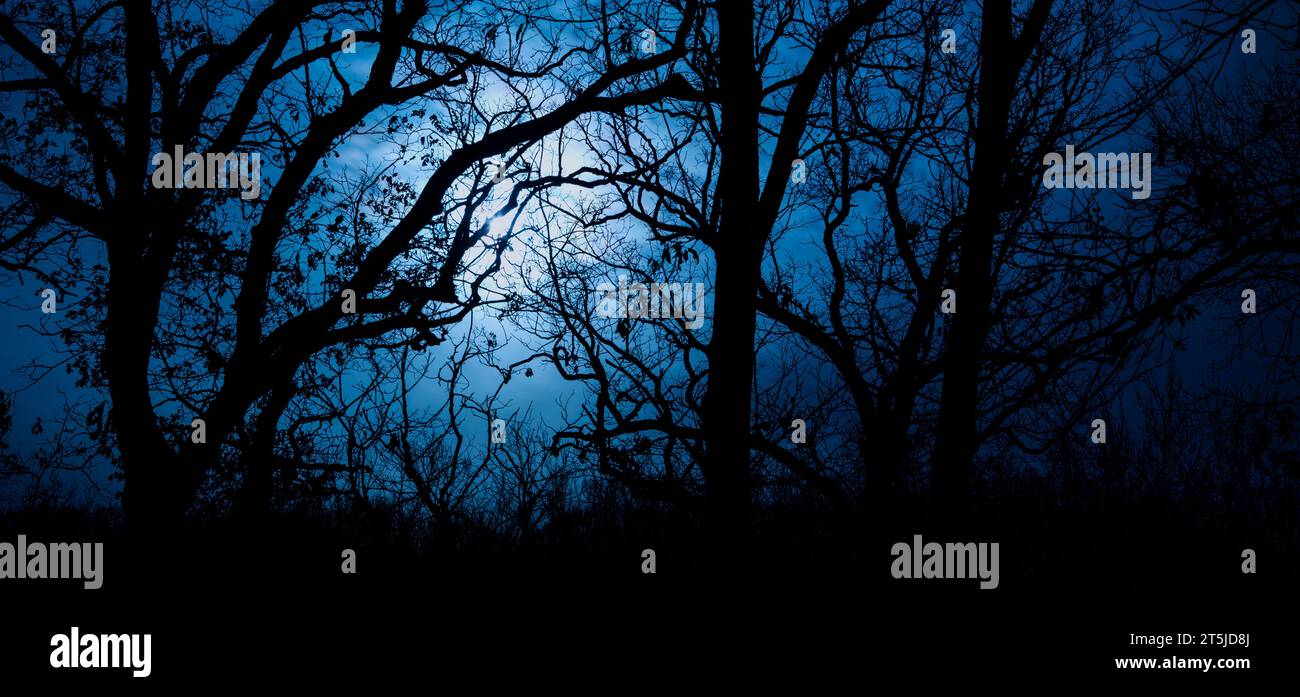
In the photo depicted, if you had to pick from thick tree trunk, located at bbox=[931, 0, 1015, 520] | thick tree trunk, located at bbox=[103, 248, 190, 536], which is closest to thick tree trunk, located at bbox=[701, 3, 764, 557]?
thick tree trunk, located at bbox=[931, 0, 1015, 520]

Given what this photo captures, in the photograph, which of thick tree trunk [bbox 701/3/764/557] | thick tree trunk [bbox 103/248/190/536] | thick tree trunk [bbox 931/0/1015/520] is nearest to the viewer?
thick tree trunk [bbox 701/3/764/557]

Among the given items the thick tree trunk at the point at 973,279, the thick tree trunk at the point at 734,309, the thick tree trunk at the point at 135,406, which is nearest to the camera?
the thick tree trunk at the point at 734,309

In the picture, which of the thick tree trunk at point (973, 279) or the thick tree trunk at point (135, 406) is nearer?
the thick tree trunk at point (973, 279)

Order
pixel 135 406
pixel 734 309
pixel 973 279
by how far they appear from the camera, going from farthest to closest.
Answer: pixel 135 406
pixel 973 279
pixel 734 309

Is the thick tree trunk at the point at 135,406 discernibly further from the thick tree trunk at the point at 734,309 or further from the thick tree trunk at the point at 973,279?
the thick tree trunk at the point at 973,279

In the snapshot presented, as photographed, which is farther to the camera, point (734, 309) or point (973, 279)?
point (973, 279)

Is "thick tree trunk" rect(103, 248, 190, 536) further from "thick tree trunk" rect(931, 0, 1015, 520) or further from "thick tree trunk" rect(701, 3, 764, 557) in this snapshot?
"thick tree trunk" rect(931, 0, 1015, 520)

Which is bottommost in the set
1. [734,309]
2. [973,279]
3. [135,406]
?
[135,406]

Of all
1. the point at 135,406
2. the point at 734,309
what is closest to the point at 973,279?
the point at 734,309

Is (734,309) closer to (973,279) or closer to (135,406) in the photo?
(973,279)

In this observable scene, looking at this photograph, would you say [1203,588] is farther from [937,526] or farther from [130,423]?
[130,423]

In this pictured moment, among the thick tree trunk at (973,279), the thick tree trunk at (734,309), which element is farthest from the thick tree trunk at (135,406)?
the thick tree trunk at (973,279)

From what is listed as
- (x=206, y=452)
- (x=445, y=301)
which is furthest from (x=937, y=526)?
(x=206, y=452)

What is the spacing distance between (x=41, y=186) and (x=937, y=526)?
30.6 feet
